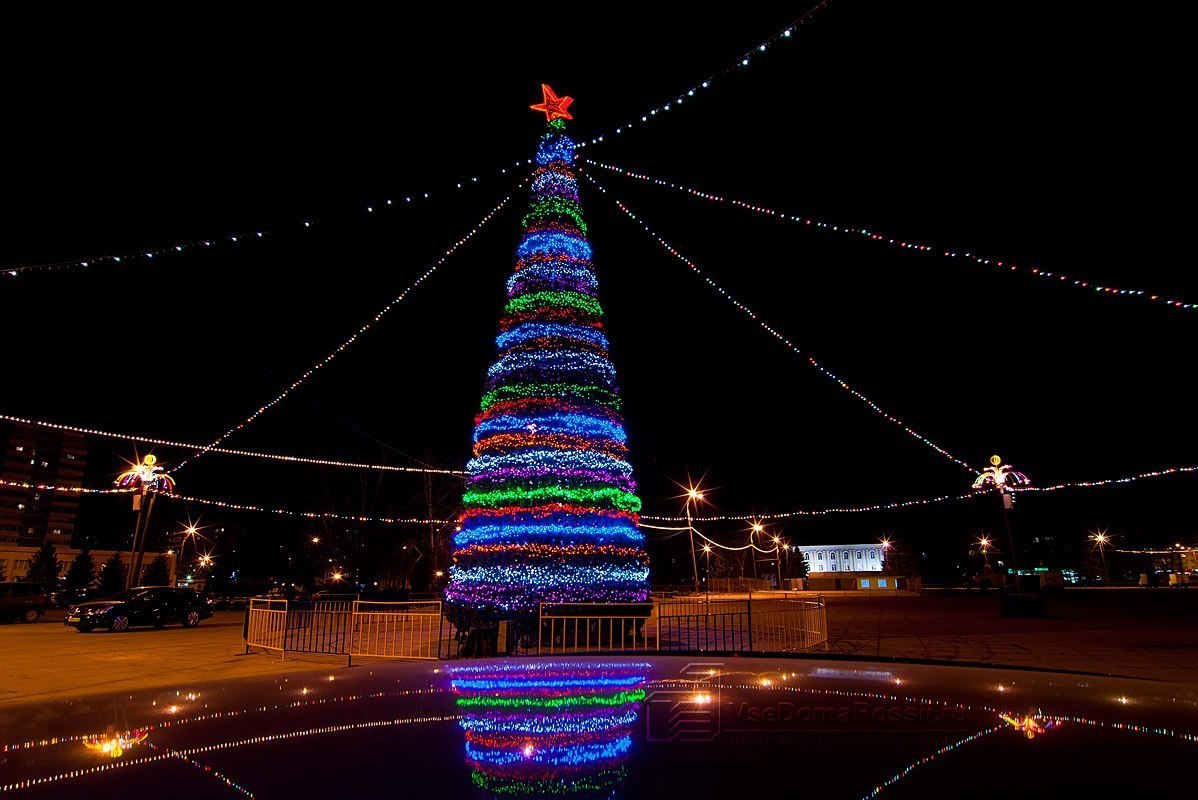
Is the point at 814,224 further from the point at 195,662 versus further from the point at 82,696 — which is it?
the point at 195,662

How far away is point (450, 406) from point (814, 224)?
71.7 ft

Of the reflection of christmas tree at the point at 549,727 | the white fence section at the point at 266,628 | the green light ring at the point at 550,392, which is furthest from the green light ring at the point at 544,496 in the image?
the reflection of christmas tree at the point at 549,727

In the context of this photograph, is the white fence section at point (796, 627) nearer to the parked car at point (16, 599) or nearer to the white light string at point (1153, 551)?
the parked car at point (16, 599)

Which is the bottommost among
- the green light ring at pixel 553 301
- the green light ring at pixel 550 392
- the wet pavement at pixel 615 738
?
the wet pavement at pixel 615 738

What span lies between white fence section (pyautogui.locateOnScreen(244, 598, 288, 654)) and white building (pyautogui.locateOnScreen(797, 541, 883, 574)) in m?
65.2

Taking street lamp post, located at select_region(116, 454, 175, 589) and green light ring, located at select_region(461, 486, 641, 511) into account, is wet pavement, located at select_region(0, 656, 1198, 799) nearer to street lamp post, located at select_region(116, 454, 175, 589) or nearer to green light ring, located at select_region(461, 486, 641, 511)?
green light ring, located at select_region(461, 486, 641, 511)

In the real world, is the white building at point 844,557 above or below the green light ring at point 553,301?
below

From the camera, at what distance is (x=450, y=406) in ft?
95.3

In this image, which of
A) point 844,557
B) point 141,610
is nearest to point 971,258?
point 141,610

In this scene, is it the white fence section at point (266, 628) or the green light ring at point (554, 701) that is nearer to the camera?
the green light ring at point (554, 701)

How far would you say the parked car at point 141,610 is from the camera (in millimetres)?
16688

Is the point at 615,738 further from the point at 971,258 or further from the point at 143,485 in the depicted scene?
the point at 143,485

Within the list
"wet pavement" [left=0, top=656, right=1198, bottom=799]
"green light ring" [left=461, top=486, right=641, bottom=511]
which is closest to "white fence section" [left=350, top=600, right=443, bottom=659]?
"green light ring" [left=461, top=486, right=641, bottom=511]

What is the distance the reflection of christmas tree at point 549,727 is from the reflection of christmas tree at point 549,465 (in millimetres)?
4838
